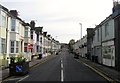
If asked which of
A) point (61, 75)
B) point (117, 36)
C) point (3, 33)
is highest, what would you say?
point (3, 33)

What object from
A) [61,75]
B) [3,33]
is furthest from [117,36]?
Result: [3,33]

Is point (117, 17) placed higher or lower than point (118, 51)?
higher

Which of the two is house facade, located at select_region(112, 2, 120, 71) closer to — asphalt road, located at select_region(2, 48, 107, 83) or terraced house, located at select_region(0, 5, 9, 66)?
asphalt road, located at select_region(2, 48, 107, 83)

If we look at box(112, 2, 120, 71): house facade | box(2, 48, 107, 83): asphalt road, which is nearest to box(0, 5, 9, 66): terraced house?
box(2, 48, 107, 83): asphalt road

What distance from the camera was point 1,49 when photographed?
110ft

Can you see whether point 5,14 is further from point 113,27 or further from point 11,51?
point 113,27

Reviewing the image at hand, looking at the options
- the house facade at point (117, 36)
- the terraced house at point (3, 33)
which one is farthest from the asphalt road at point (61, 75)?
the terraced house at point (3, 33)

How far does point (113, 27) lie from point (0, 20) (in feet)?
43.3

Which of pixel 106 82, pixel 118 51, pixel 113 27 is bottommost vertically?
pixel 106 82

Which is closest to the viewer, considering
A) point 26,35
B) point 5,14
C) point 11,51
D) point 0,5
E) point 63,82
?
point 63,82

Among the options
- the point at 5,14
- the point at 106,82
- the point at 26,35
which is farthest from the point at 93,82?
the point at 26,35

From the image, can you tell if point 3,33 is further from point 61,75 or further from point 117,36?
point 117,36

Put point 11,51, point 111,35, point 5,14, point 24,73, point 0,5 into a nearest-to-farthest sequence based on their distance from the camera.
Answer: point 24,73
point 0,5
point 5,14
point 111,35
point 11,51

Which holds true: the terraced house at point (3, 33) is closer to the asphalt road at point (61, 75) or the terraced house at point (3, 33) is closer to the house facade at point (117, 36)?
the asphalt road at point (61, 75)
